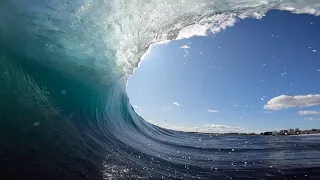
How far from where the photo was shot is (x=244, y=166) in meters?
6.02

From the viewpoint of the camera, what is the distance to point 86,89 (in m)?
10.4

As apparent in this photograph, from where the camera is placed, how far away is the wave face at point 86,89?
5.46 meters

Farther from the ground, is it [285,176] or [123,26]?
[123,26]

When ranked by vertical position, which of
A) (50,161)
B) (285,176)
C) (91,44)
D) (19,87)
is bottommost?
(285,176)

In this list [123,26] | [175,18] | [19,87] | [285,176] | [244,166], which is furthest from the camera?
[123,26]

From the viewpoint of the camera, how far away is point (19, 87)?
7.27m

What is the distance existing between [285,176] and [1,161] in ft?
19.4

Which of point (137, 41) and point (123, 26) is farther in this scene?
point (137, 41)

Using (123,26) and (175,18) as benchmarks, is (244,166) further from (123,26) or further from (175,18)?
(123,26)

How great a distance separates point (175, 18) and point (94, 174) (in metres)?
5.55

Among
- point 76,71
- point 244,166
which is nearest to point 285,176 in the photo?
point 244,166

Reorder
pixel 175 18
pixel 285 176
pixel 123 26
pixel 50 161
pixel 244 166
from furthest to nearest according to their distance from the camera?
pixel 123 26 < pixel 175 18 < pixel 244 166 < pixel 50 161 < pixel 285 176

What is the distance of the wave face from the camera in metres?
5.46

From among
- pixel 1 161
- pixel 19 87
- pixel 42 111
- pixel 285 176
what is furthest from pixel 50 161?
pixel 285 176
